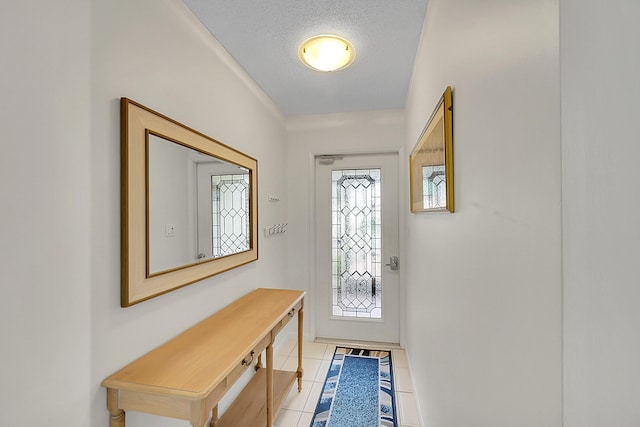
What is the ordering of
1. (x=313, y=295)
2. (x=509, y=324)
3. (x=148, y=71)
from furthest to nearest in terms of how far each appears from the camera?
1. (x=313, y=295)
2. (x=148, y=71)
3. (x=509, y=324)

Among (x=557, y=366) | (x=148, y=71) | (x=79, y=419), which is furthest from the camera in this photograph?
(x=148, y=71)

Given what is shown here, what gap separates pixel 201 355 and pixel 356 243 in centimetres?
202

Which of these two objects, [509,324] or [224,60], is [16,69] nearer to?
[224,60]

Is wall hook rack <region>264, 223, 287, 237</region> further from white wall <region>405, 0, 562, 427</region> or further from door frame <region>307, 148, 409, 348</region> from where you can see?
white wall <region>405, 0, 562, 427</region>

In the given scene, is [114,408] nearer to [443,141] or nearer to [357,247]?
[443,141]

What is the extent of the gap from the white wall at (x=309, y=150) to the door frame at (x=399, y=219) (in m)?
0.01

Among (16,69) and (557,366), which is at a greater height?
(16,69)

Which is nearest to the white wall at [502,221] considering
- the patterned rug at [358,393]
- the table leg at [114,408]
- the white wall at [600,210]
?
the white wall at [600,210]

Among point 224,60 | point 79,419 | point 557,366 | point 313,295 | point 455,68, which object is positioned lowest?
point 313,295

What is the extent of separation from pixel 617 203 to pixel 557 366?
0.29 metres

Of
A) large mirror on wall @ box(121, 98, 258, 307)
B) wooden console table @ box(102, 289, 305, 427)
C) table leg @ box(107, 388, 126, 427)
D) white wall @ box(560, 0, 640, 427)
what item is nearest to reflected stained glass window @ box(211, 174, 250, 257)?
large mirror on wall @ box(121, 98, 258, 307)

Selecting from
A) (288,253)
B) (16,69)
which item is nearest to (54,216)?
(16,69)

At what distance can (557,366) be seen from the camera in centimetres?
46

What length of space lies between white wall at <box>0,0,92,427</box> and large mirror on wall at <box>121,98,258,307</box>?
17 cm
